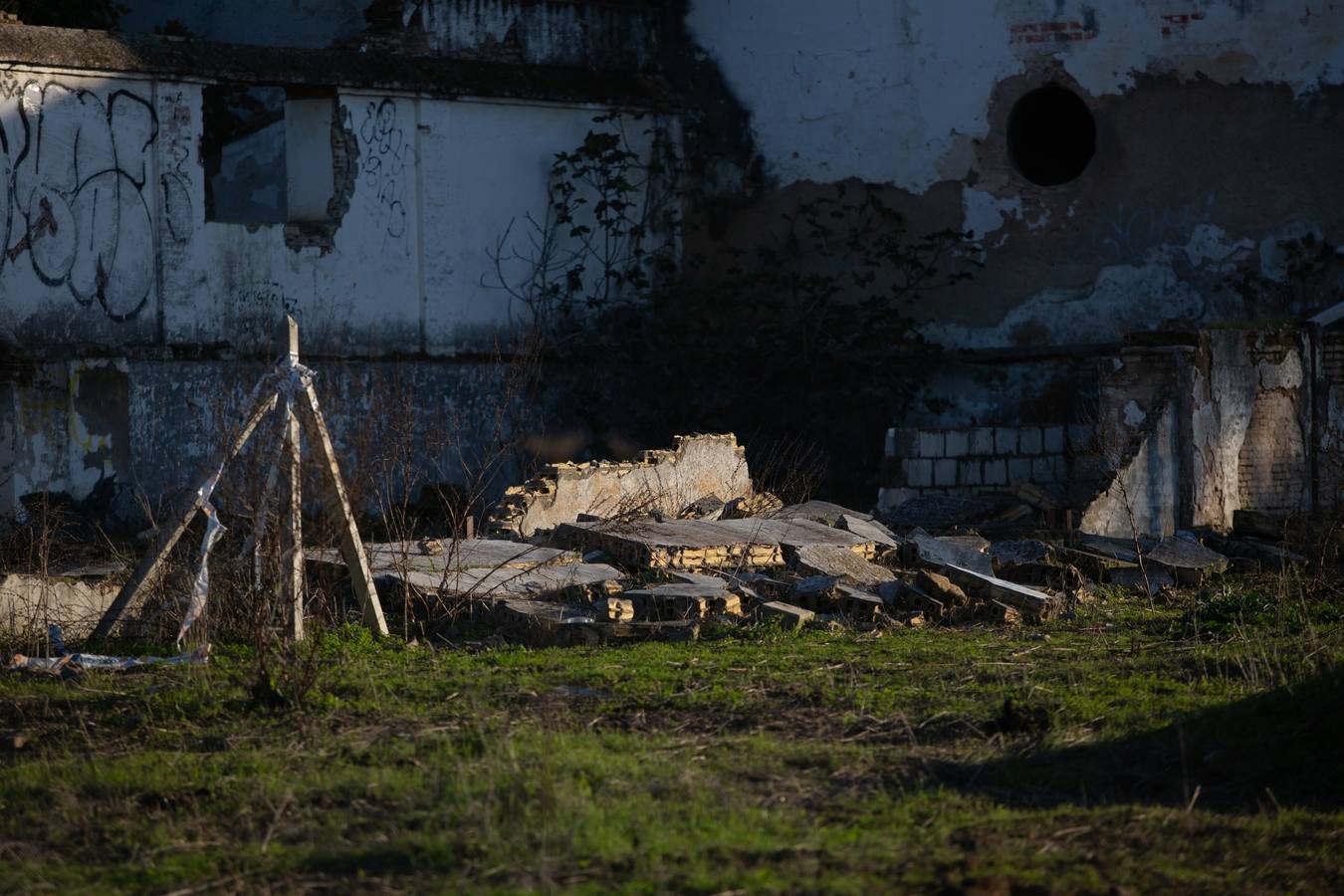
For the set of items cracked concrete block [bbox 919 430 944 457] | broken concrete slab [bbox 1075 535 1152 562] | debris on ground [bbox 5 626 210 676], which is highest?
cracked concrete block [bbox 919 430 944 457]

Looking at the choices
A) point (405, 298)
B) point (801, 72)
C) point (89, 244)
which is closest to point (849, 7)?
Result: point (801, 72)

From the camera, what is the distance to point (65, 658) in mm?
7719

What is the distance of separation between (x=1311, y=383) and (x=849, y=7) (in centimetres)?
568

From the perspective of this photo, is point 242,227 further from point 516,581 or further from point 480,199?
point 516,581

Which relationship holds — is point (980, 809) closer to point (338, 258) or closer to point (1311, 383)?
point (1311, 383)

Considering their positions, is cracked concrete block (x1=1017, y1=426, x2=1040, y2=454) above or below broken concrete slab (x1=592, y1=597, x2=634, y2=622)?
above

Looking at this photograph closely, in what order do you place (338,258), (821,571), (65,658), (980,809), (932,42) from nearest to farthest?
1. (980,809)
2. (65,658)
3. (821,571)
4. (338,258)
5. (932,42)

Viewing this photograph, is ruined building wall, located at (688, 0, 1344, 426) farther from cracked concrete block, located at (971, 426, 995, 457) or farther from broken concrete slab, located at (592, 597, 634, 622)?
broken concrete slab, located at (592, 597, 634, 622)

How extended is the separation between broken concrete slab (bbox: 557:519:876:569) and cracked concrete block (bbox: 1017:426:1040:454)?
3273 millimetres

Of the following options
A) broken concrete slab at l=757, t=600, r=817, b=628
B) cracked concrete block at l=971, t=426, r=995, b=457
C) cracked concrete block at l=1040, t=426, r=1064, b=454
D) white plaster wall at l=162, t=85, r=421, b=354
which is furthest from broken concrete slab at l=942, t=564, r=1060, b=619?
white plaster wall at l=162, t=85, r=421, b=354

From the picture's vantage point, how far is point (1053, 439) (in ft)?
45.6

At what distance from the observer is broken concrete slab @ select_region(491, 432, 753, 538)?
37.2 feet

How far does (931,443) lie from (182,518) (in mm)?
7158

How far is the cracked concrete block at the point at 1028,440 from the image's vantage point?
1374cm
